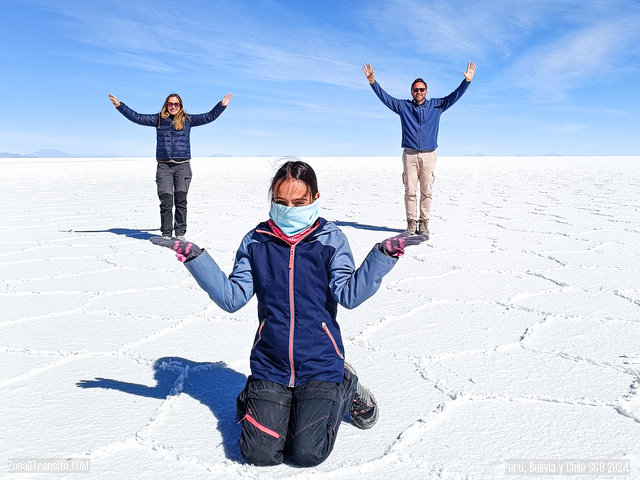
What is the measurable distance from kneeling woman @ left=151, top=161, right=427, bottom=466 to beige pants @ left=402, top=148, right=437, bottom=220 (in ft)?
10.7

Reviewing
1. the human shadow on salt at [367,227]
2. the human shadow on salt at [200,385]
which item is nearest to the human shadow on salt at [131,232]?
the human shadow on salt at [367,227]

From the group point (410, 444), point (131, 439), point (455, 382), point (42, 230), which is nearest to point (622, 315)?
point (455, 382)

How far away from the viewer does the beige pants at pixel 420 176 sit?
4734mm

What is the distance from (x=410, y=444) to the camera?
151 cm

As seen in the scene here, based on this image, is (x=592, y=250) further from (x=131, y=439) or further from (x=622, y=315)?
(x=131, y=439)

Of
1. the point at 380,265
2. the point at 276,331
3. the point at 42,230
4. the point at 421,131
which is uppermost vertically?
the point at 421,131

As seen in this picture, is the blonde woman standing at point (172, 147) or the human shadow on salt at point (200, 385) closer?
the human shadow on salt at point (200, 385)

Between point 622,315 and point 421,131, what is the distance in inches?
99.1

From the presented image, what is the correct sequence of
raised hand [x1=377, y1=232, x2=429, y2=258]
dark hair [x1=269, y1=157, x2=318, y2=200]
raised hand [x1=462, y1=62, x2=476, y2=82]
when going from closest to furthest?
raised hand [x1=377, y1=232, x2=429, y2=258] → dark hair [x1=269, y1=157, x2=318, y2=200] → raised hand [x1=462, y1=62, x2=476, y2=82]

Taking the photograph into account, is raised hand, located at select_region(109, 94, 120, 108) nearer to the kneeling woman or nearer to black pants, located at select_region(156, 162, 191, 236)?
black pants, located at select_region(156, 162, 191, 236)

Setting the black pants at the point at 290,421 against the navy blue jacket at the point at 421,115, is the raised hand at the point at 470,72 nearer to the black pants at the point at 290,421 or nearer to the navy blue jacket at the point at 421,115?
the navy blue jacket at the point at 421,115

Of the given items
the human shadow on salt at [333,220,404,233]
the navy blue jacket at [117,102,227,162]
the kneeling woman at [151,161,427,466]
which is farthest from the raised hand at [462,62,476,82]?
the kneeling woman at [151,161,427,466]

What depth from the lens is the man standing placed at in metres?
4.62

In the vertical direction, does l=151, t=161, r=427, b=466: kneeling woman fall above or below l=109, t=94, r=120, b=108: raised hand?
below
